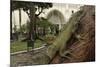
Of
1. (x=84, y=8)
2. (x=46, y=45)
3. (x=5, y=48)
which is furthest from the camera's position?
(x=84, y=8)

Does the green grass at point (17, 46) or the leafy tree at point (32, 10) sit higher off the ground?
the leafy tree at point (32, 10)

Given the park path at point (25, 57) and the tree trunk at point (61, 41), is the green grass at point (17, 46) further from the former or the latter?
the tree trunk at point (61, 41)

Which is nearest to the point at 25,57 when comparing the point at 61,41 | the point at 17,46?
the point at 17,46

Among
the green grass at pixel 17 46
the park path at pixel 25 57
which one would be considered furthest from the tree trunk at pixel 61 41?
the green grass at pixel 17 46

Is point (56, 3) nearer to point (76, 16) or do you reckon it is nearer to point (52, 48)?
point (76, 16)

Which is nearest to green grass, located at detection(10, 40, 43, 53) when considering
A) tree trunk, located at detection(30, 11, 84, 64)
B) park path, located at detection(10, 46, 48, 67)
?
park path, located at detection(10, 46, 48, 67)

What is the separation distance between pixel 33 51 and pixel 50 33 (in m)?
0.20

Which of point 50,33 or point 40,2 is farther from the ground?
point 40,2

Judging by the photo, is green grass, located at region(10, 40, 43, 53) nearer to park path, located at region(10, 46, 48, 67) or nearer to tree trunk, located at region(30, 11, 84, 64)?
park path, located at region(10, 46, 48, 67)

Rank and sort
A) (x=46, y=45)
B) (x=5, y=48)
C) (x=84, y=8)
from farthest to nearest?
1. (x=84, y=8)
2. (x=46, y=45)
3. (x=5, y=48)

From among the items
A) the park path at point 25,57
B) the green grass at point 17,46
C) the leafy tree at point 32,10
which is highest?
the leafy tree at point 32,10

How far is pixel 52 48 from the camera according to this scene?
5.20ft

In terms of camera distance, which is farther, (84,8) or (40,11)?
(84,8)

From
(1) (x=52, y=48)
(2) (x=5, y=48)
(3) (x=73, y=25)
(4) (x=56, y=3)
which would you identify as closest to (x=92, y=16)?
(3) (x=73, y=25)
